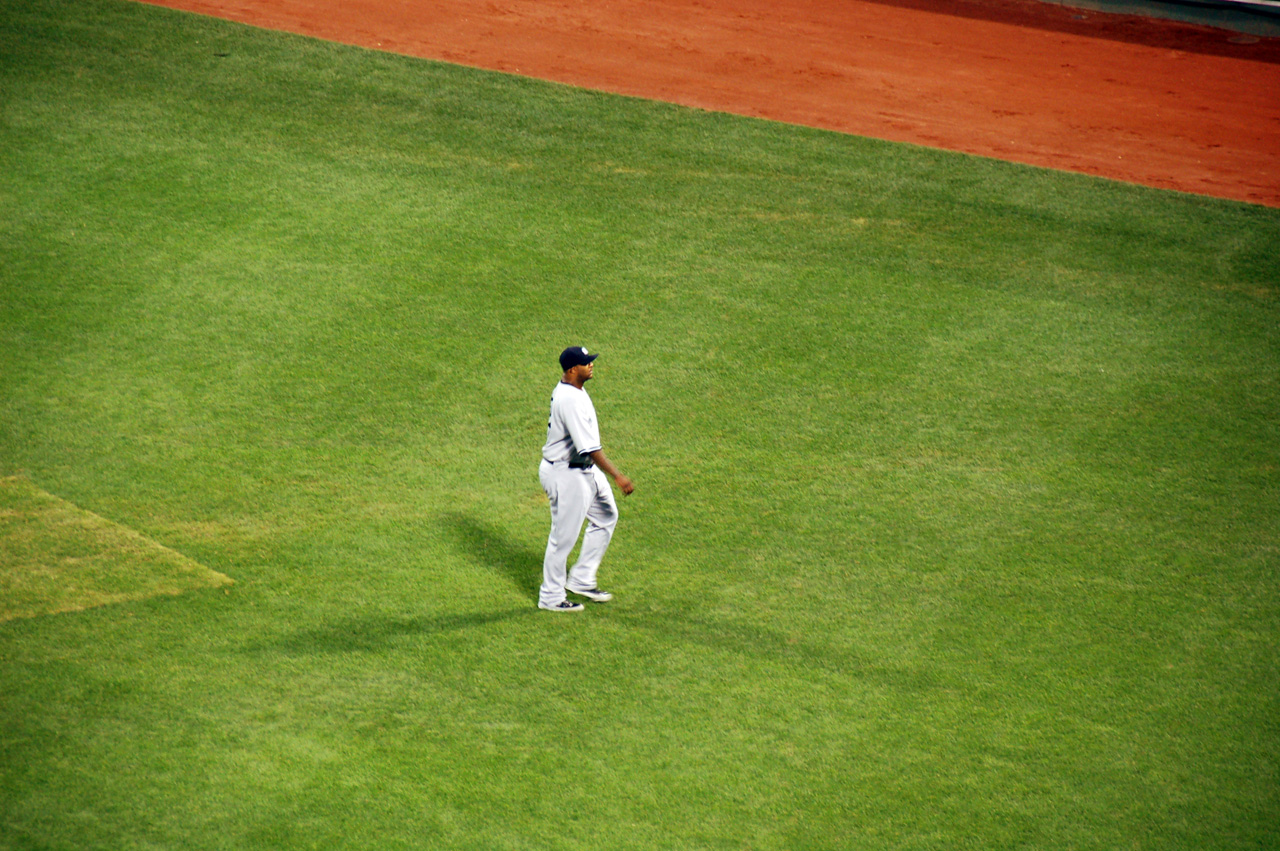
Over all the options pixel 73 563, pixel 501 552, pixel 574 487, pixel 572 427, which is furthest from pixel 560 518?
pixel 73 563

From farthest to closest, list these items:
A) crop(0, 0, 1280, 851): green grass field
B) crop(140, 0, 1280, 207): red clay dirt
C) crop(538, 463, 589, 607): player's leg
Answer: crop(140, 0, 1280, 207): red clay dirt
crop(538, 463, 589, 607): player's leg
crop(0, 0, 1280, 851): green grass field

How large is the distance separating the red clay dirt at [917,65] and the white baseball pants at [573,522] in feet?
29.0

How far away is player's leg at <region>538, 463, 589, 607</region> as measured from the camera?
730 cm

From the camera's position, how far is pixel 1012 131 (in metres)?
15.1

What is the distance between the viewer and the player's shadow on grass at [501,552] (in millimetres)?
7891

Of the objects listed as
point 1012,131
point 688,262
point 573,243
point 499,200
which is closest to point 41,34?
point 499,200

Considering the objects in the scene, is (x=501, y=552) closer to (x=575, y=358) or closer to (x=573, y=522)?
(x=573, y=522)

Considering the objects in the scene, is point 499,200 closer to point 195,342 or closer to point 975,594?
point 195,342

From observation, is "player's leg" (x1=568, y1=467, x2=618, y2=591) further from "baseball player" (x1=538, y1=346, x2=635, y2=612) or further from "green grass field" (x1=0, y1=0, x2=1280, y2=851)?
"green grass field" (x1=0, y1=0, x2=1280, y2=851)

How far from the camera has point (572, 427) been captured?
711 centimetres

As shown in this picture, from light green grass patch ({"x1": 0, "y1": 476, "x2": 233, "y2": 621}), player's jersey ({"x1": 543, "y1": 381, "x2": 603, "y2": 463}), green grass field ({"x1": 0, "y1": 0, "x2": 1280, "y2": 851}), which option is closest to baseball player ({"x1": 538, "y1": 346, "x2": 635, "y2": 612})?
player's jersey ({"x1": 543, "y1": 381, "x2": 603, "y2": 463})

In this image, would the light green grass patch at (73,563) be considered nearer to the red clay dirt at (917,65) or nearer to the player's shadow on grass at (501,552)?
the player's shadow on grass at (501,552)

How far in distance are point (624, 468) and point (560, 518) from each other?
1736 millimetres

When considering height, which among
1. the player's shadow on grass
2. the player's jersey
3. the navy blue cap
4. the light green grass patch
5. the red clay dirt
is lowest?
the light green grass patch
